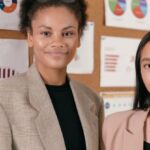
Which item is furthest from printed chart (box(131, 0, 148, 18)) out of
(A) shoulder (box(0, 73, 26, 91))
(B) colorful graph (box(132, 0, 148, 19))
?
(A) shoulder (box(0, 73, 26, 91))

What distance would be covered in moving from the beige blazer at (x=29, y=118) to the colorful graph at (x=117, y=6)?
756mm

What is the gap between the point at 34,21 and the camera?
1.20m

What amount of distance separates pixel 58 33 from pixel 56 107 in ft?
0.89

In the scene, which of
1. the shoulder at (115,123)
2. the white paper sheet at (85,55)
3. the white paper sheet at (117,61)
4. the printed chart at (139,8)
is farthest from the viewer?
the printed chart at (139,8)

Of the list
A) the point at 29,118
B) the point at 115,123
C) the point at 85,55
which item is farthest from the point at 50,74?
the point at 85,55

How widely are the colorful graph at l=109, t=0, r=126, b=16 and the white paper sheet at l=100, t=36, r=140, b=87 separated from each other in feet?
0.47

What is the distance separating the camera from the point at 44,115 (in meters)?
1.16

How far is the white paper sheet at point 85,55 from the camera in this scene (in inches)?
65.8

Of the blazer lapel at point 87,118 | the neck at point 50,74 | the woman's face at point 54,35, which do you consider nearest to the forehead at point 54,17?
the woman's face at point 54,35

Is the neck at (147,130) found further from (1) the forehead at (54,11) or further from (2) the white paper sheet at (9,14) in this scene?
(2) the white paper sheet at (9,14)

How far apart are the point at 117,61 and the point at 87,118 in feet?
2.13

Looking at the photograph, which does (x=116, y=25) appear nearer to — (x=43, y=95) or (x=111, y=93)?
(x=111, y=93)

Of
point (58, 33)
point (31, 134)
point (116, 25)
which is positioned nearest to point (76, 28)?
point (58, 33)

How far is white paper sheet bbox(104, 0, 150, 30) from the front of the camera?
1805mm
